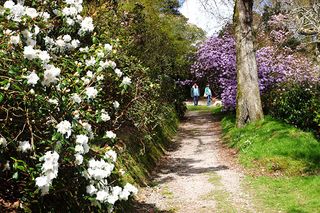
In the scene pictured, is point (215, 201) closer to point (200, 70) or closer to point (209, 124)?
point (209, 124)

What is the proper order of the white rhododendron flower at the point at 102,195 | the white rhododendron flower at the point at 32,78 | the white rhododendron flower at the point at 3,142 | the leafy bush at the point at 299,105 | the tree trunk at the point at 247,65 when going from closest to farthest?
1. the white rhododendron flower at the point at 3,142
2. the white rhododendron flower at the point at 32,78
3. the white rhododendron flower at the point at 102,195
4. the leafy bush at the point at 299,105
5. the tree trunk at the point at 247,65

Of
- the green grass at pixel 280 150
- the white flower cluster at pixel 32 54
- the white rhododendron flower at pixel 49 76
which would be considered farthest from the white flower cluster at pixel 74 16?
the green grass at pixel 280 150

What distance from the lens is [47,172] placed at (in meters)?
3.89

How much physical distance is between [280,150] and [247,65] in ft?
17.5

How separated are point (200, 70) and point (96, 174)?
2081 centimetres

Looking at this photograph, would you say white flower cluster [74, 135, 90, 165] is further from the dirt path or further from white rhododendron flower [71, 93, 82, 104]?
the dirt path

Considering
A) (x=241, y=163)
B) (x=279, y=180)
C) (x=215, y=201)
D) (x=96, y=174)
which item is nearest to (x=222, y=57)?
(x=241, y=163)

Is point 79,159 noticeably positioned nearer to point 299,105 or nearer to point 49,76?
point 49,76

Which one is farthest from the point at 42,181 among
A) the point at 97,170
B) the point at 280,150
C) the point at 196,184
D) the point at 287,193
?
the point at 280,150

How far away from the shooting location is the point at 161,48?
18578 mm

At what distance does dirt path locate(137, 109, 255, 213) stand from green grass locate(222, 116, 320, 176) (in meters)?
0.66

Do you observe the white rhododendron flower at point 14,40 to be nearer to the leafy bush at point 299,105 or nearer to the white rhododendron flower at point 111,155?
the white rhododendron flower at point 111,155

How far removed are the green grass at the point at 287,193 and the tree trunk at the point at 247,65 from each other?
5.99 metres

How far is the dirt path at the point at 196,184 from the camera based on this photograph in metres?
8.22
